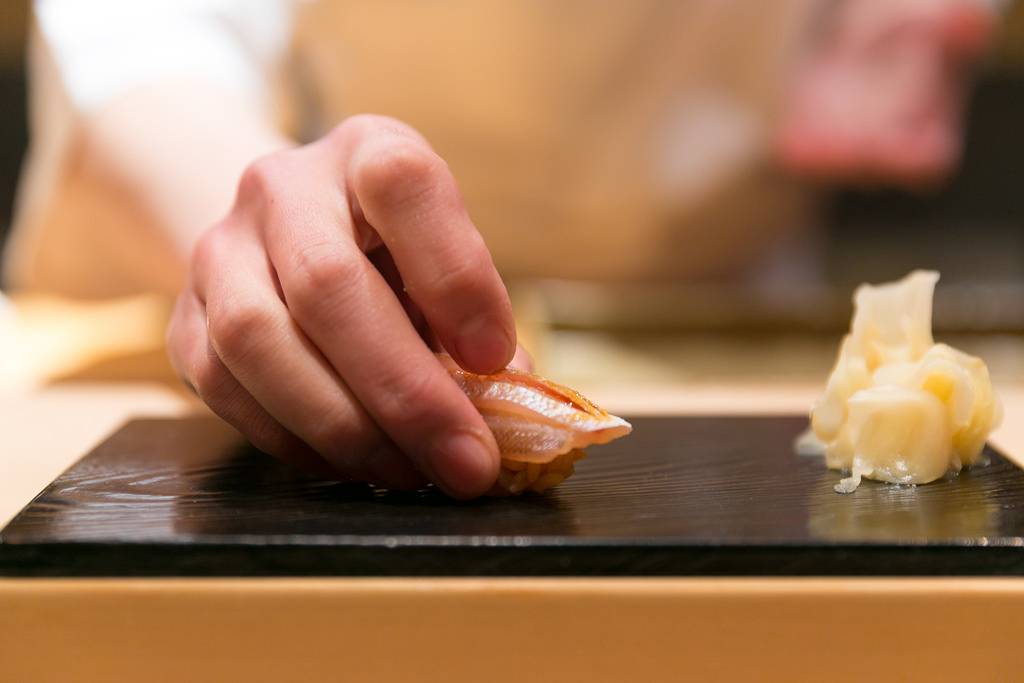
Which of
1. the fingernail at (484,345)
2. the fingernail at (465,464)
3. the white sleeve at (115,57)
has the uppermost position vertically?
the white sleeve at (115,57)

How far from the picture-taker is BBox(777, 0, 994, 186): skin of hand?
2.02 m

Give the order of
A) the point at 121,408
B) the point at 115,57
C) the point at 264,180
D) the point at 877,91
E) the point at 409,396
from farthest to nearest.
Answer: the point at 877,91 < the point at 115,57 < the point at 121,408 < the point at 264,180 < the point at 409,396

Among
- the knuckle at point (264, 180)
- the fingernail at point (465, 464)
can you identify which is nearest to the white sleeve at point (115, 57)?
the knuckle at point (264, 180)

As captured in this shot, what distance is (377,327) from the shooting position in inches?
30.7

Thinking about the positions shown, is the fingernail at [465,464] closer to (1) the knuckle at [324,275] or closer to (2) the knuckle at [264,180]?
(1) the knuckle at [324,275]

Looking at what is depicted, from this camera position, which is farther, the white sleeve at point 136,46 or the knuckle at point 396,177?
the white sleeve at point 136,46

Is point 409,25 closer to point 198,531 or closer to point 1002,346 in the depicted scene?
point 1002,346

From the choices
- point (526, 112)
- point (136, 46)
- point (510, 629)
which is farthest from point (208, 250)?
point (526, 112)

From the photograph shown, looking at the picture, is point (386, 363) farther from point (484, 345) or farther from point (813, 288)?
point (813, 288)

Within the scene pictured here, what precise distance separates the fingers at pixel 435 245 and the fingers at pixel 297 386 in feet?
0.29

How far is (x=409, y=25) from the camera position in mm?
1993

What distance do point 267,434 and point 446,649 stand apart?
272 mm

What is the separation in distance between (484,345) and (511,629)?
227mm

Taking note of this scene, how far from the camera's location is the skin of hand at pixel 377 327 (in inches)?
30.5
